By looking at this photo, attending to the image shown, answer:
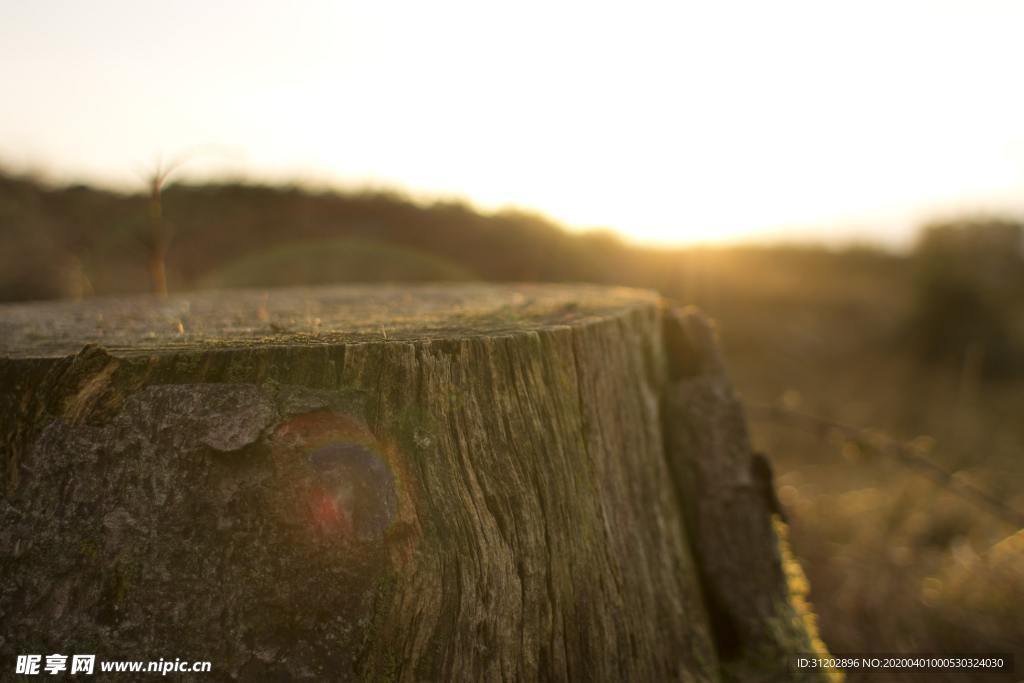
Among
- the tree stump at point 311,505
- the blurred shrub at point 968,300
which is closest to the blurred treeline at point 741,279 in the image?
the blurred shrub at point 968,300

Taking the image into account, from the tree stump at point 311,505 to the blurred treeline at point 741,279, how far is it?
4805mm

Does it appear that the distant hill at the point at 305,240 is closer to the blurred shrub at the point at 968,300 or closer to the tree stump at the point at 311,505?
the blurred shrub at the point at 968,300

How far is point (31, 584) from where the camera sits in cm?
141

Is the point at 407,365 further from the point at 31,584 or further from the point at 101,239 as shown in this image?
the point at 101,239

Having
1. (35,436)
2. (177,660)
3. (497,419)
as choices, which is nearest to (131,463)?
(35,436)

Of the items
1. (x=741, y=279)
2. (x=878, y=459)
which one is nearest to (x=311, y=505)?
(x=878, y=459)

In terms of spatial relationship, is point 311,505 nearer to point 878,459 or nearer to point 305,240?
point 878,459

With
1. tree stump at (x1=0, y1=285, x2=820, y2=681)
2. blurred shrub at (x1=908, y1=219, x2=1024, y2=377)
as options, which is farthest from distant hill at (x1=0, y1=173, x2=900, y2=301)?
tree stump at (x1=0, y1=285, x2=820, y2=681)

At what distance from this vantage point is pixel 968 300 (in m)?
12.2

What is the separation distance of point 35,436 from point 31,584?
31 centimetres

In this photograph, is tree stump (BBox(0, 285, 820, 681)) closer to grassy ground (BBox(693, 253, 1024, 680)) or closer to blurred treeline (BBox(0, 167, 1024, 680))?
grassy ground (BBox(693, 253, 1024, 680))

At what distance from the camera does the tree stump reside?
1397 millimetres

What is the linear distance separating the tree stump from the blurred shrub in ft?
40.8

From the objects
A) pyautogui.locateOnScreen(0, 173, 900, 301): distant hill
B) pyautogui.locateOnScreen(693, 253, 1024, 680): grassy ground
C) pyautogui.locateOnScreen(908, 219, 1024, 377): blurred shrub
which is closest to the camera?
pyautogui.locateOnScreen(693, 253, 1024, 680): grassy ground
